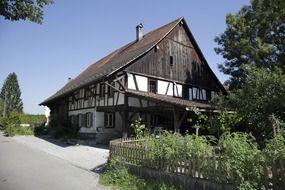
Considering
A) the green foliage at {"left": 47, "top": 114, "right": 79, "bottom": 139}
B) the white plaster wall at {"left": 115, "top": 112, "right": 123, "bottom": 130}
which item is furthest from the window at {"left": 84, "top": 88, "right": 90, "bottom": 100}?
the white plaster wall at {"left": 115, "top": 112, "right": 123, "bottom": 130}

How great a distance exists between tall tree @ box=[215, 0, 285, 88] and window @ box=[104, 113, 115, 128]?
1047 cm

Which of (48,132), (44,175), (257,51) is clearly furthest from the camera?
(48,132)

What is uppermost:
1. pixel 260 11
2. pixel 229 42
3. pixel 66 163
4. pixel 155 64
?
pixel 260 11

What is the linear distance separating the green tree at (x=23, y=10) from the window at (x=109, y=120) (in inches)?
708

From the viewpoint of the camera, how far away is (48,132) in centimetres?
3669

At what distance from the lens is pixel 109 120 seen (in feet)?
82.9

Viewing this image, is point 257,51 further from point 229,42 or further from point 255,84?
point 255,84

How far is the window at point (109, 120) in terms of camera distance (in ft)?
82.2

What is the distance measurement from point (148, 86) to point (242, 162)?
56.2ft

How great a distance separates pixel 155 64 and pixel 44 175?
14.9 meters

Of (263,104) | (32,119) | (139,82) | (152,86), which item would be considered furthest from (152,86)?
(32,119)

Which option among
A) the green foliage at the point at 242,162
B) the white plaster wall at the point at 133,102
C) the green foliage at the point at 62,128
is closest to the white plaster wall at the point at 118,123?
the white plaster wall at the point at 133,102

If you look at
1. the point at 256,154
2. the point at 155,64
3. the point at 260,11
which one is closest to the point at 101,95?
the point at 155,64

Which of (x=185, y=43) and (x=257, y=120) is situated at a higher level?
(x=185, y=43)
